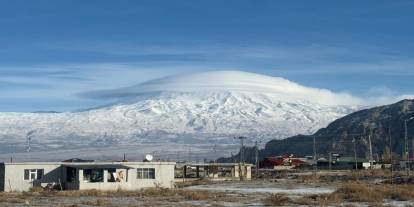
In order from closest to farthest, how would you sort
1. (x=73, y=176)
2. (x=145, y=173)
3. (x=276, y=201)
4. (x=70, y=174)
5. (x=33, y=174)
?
1. (x=276, y=201)
2. (x=33, y=174)
3. (x=73, y=176)
4. (x=70, y=174)
5. (x=145, y=173)

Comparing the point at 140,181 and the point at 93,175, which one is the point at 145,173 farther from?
the point at 93,175

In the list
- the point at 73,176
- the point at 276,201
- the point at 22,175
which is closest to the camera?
the point at 276,201

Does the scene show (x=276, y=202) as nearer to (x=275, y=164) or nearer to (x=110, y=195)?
(x=110, y=195)

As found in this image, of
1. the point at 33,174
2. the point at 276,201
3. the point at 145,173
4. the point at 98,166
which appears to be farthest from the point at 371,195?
the point at 33,174

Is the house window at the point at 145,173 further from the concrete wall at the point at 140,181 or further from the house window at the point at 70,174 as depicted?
the house window at the point at 70,174

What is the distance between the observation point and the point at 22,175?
71750 mm

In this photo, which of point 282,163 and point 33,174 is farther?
point 282,163

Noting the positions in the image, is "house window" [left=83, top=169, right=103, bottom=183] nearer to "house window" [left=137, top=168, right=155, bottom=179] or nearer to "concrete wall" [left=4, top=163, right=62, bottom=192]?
"concrete wall" [left=4, top=163, right=62, bottom=192]

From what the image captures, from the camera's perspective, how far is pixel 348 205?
4506 centimetres

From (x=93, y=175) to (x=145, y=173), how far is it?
19.0ft

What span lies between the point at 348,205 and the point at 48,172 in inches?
1451

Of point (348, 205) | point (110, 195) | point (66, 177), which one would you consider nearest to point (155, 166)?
point (66, 177)

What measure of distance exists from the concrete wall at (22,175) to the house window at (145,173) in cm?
786

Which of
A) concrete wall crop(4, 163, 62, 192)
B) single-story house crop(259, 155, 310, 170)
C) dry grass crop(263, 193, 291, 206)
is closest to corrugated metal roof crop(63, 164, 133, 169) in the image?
concrete wall crop(4, 163, 62, 192)
